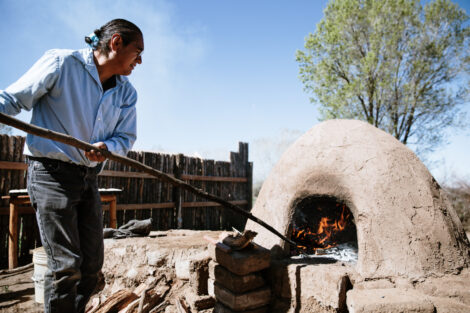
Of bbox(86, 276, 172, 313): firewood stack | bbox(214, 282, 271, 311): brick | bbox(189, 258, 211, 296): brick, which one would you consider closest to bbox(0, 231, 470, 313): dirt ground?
bbox(86, 276, 172, 313): firewood stack

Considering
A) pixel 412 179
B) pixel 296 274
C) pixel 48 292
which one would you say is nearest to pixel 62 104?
pixel 48 292

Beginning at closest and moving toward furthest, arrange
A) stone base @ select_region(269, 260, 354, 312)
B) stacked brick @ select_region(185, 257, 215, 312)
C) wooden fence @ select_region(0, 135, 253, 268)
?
stone base @ select_region(269, 260, 354, 312) → stacked brick @ select_region(185, 257, 215, 312) → wooden fence @ select_region(0, 135, 253, 268)

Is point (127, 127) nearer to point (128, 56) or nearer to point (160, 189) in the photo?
point (128, 56)

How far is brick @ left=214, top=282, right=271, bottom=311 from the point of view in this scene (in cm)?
259

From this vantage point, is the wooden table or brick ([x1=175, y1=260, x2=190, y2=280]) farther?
the wooden table

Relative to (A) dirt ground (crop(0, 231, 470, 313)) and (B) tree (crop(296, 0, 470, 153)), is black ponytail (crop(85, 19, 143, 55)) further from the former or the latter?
(B) tree (crop(296, 0, 470, 153))

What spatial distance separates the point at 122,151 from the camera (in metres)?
2.21

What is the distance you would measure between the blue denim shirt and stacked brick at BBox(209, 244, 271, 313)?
→ 140cm

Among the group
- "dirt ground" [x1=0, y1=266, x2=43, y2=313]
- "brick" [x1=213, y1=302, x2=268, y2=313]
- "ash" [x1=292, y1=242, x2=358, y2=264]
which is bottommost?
"dirt ground" [x1=0, y1=266, x2=43, y2=313]

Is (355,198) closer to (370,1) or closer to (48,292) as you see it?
(48,292)

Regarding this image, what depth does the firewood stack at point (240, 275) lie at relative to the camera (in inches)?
104

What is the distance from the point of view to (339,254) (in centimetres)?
323

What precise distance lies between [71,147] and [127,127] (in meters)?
0.54

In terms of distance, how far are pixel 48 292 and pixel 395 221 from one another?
2644 mm
